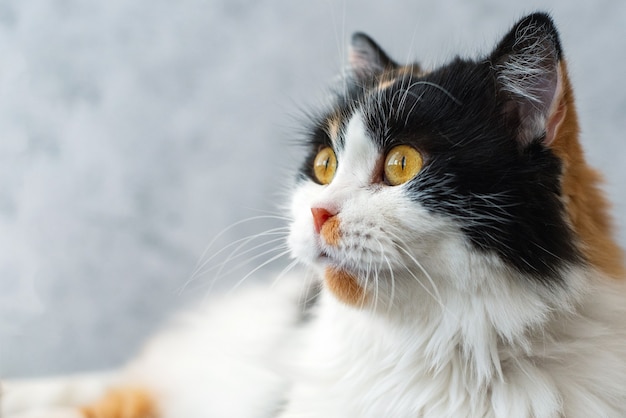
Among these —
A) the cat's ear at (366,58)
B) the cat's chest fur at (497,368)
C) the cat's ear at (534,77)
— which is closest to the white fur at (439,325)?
the cat's chest fur at (497,368)

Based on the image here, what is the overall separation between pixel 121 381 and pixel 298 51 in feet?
3.46

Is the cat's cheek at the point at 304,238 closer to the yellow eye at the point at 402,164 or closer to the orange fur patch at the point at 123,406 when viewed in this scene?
the yellow eye at the point at 402,164

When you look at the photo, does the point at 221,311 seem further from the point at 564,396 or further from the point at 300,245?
the point at 564,396

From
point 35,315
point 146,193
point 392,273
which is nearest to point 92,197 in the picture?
point 146,193

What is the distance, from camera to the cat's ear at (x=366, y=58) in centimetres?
127

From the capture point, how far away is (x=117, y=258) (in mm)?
1581

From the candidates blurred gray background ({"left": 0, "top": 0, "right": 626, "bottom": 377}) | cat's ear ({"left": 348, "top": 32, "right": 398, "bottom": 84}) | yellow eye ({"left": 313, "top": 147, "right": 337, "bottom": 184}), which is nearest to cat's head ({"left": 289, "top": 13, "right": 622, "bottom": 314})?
yellow eye ({"left": 313, "top": 147, "right": 337, "bottom": 184})

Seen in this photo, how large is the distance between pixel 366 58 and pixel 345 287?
0.62 meters

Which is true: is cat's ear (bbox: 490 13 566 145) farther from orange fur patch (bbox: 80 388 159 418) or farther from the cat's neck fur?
orange fur patch (bbox: 80 388 159 418)

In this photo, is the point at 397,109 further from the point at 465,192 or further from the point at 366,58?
the point at 366,58

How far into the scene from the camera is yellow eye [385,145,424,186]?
0.89 m

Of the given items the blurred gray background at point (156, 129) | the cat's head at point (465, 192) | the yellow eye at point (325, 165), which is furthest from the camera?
the blurred gray background at point (156, 129)

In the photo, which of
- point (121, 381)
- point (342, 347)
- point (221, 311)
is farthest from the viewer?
point (221, 311)

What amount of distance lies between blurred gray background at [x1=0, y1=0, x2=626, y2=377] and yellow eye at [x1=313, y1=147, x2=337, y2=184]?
25 centimetres
